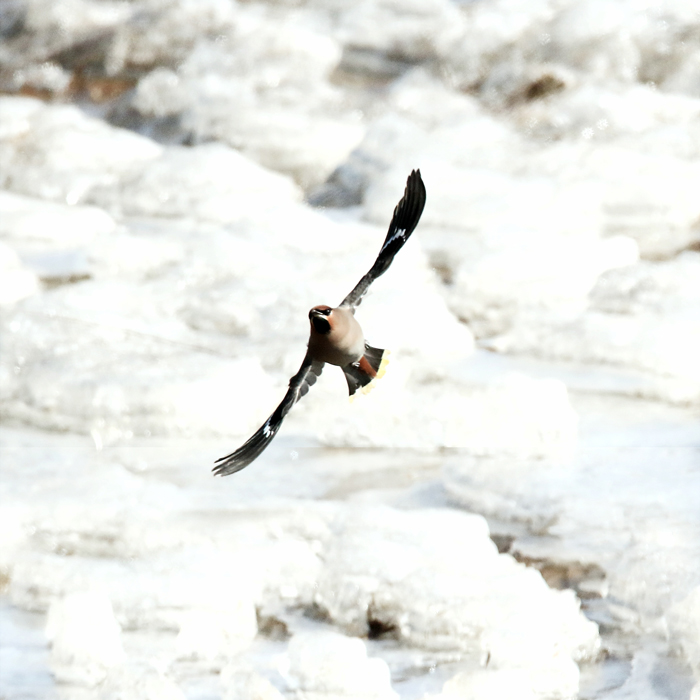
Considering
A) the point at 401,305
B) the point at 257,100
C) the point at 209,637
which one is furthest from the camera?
the point at 257,100

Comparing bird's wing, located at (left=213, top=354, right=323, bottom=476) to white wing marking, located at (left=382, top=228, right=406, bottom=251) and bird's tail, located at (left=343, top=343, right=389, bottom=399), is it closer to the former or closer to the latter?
bird's tail, located at (left=343, top=343, right=389, bottom=399)

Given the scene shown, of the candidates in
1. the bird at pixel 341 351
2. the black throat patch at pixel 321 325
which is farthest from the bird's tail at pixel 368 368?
the black throat patch at pixel 321 325

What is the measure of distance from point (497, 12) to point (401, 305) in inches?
94.9

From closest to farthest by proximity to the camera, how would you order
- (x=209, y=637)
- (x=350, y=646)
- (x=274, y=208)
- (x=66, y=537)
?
(x=350, y=646) < (x=209, y=637) < (x=66, y=537) < (x=274, y=208)

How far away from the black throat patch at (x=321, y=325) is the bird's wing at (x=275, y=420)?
59mm

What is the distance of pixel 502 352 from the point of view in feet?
9.76

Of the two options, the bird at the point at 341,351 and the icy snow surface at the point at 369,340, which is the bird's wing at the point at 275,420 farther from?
the icy snow surface at the point at 369,340

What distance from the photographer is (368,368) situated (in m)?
1.05

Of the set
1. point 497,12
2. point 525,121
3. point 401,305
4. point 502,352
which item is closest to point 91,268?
point 401,305

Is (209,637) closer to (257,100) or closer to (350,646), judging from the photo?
(350,646)

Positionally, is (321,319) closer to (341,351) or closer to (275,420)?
(341,351)

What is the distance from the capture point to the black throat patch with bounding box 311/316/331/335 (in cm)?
91

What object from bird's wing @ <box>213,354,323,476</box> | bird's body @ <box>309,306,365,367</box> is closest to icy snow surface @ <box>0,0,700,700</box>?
bird's wing @ <box>213,354,323,476</box>

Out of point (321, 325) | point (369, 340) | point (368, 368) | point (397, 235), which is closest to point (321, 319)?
point (321, 325)
